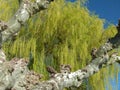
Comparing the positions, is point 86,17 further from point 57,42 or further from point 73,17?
point 57,42

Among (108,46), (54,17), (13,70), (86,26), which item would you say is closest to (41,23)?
(54,17)

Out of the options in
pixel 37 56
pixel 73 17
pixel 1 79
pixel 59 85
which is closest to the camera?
pixel 1 79

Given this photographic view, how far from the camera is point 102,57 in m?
5.52

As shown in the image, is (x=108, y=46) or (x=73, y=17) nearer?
(x=108, y=46)

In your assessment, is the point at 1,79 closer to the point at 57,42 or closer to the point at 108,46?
the point at 108,46

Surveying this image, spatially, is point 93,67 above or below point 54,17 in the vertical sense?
below

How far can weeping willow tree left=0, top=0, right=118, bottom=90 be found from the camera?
13656mm

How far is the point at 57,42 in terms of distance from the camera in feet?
47.0

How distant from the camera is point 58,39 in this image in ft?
47.1

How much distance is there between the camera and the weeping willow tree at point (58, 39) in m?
13.7

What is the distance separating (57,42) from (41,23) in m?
0.90

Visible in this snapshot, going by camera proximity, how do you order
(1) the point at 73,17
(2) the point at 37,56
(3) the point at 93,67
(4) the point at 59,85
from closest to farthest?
(4) the point at 59,85
(3) the point at 93,67
(2) the point at 37,56
(1) the point at 73,17

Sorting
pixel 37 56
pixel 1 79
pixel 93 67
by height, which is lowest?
pixel 1 79

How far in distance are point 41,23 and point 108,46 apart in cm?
885
